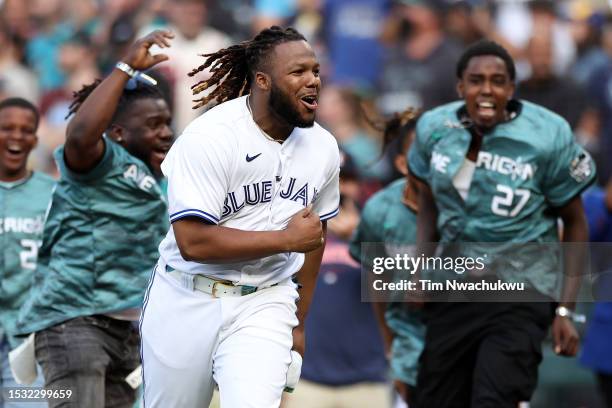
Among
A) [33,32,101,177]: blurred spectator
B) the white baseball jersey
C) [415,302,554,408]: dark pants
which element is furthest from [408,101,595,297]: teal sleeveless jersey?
[33,32,101,177]: blurred spectator

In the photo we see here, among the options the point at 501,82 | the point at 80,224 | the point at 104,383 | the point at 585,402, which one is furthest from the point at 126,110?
the point at 585,402

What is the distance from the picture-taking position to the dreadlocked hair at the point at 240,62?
6.29 meters

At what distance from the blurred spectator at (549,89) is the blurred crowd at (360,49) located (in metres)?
0.01

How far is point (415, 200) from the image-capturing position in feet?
28.4

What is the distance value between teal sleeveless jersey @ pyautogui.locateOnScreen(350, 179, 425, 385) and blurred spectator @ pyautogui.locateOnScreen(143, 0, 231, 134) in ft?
13.0

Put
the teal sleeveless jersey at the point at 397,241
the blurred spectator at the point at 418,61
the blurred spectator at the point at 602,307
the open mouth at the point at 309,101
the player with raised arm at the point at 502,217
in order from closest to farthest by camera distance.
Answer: the open mouth at the point at 309,101, the player with raised arm at the point at 502,217, the teal sleeveless jersey at the point at 397,241, the blurred spectator at the point at 602,307, the blurred spectator at the point at 418,61

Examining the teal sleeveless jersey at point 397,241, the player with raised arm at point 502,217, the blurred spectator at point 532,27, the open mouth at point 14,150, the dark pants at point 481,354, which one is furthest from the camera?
the blurred spectator at point 532,27

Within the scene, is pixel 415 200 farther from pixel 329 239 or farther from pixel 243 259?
pixel 243 259

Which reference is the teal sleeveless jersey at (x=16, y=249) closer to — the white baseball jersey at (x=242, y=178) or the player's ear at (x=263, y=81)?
the white baseball jersey at (x=242, y=178)

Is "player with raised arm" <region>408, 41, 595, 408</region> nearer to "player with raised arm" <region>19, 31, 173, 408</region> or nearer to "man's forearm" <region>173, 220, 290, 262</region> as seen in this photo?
"player with raised arm" <region>19, 31, 173, 408</region>

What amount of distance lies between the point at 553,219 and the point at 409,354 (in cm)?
137

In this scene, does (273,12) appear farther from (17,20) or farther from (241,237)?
(241,237)

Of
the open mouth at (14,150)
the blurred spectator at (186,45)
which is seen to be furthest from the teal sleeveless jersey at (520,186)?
the blurred spectator at (186,45)

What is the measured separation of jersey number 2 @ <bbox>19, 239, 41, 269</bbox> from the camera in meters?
8.08
